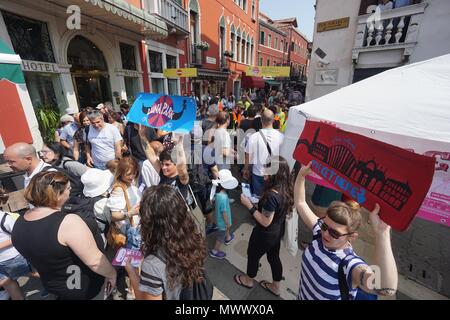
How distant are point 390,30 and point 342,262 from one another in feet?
21.8

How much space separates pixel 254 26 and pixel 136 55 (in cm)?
1847

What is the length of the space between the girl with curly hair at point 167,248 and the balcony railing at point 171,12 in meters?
10.3

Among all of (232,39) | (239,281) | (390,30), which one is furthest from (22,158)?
(232,39)

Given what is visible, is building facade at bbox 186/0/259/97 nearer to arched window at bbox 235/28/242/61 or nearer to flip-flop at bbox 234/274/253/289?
arched window at bbox 235/28/242/61

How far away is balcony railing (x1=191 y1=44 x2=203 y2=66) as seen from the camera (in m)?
13.8

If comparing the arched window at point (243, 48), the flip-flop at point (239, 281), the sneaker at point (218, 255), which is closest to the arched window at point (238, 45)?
the arched window at point (243, 48)

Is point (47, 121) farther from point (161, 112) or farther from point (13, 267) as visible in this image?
point (13, 267)

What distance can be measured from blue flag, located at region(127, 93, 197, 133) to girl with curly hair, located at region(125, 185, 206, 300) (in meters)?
1.37

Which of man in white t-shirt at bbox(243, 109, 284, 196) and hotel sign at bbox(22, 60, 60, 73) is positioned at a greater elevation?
hotel sign at bbox(22, 60, 60, 73)

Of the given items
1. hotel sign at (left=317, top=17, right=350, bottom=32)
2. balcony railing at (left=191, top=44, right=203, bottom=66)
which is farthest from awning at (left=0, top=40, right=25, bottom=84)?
balcony railing at (left=191, top=44, right=203, bottom=66)

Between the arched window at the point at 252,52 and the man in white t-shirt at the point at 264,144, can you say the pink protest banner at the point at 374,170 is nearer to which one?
the man in white t-shirt at the point at 264,144

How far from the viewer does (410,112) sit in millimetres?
1979

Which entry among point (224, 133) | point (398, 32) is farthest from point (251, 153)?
point (398, 32)

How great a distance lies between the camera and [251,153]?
328 centimetres
